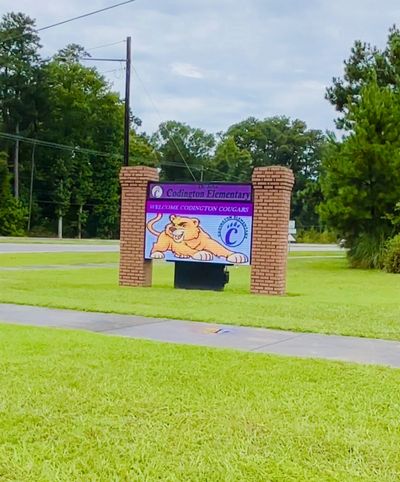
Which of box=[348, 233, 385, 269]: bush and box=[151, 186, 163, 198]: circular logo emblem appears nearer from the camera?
box=[151, 186, 163, 198]: circular logo emblem

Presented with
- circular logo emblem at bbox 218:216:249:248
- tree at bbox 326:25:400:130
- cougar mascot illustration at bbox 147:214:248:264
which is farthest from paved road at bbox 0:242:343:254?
circular logo emblem at bbox 218:216:249:248

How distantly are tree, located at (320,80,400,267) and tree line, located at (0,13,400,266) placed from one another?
278cm

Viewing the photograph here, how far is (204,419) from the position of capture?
4.50 m

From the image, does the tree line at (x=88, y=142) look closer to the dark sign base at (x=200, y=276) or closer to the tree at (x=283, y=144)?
the tree at (x=283, y=144)

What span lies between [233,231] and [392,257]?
11024 millimetres

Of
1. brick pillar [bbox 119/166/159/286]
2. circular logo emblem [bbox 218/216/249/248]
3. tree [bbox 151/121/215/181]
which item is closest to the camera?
circular logo emblem [bbox 218/216/249/248]

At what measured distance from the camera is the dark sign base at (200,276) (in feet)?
45.9

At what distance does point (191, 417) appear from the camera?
4.55 metres

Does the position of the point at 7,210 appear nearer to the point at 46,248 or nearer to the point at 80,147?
the point at 80,147

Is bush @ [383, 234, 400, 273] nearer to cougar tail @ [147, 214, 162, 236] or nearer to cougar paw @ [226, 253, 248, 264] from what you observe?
cougar paw @ [226, 253, 248, 264]

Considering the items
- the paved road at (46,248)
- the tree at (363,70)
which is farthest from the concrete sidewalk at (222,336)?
the tree at (363,70)

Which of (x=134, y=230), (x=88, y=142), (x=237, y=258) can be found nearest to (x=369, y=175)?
(x=237, y=258)

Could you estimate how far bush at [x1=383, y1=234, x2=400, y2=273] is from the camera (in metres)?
→ 23.0

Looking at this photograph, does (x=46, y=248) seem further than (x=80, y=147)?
No
